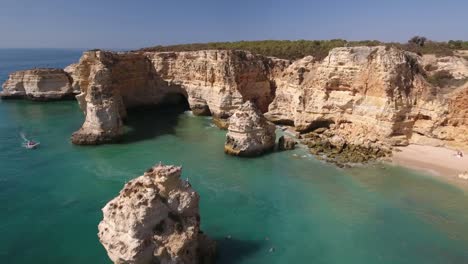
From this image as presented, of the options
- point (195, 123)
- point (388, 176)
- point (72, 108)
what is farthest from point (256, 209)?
point (72, 108)

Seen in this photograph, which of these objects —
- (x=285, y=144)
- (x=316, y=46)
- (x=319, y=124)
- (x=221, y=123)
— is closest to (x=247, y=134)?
(x=285, y=144)

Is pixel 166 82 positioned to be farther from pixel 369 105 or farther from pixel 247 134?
pixel 369 105

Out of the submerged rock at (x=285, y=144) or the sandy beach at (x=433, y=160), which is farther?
the submerged rock at (x=285, y=144)

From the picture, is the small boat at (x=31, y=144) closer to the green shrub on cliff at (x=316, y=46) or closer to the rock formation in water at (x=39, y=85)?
the rock formation in water at (x=39, y=85)

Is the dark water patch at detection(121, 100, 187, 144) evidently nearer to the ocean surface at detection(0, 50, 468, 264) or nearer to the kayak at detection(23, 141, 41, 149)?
the ocean surface at detection(0, 50, 468, 264)

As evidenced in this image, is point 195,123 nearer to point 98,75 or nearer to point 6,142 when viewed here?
point 98,75

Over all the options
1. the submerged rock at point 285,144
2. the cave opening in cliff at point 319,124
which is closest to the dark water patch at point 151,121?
the submerged rock at point 285,144

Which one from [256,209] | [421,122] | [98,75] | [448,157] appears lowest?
[256,209]
